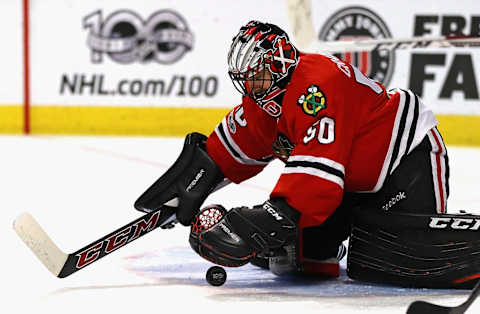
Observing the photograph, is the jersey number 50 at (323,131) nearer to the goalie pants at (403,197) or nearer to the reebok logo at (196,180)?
the goalie pants at (403,197)

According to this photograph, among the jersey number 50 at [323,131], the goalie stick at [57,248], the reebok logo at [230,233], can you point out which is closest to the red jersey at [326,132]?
the jersey number 50 at [323,131]

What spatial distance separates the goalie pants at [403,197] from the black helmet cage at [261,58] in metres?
0.39

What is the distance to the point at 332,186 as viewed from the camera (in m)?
2.00

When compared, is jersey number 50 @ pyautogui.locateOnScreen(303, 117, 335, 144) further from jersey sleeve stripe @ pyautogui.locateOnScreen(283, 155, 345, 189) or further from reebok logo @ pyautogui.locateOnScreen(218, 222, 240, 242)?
reebok logo @ pyautogui.locateOnScreen(218, 222, 240, 242)

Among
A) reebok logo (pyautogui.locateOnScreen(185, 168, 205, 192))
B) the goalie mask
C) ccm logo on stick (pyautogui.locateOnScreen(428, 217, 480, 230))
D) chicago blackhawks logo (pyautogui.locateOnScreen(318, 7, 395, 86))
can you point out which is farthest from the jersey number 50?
chicago blackhawks logo (pyautogui.locateOnScreen(318, 7, 395, 86))

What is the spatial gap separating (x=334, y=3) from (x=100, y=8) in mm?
1737

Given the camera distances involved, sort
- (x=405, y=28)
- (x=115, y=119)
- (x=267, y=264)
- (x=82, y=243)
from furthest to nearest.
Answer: (x=115, y=119) → (x=405, y=28) → (x=82, y=243) → (x=267, y=264)

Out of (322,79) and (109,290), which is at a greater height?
(322,79)

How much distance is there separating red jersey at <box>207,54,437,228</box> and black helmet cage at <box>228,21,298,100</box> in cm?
3

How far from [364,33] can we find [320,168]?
14.4ft

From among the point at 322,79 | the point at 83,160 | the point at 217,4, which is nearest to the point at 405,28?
the point at 217,4

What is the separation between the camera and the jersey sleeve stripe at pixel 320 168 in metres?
2.00

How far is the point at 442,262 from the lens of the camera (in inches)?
85.0

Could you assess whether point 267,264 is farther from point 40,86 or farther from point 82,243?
point 40,86
